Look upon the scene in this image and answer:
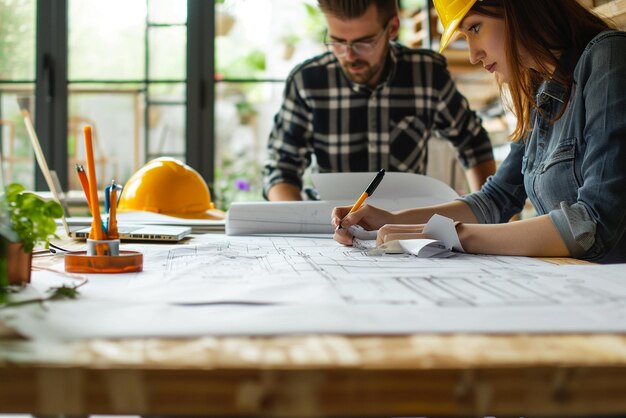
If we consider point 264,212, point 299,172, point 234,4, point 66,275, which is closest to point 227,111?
point 234,4

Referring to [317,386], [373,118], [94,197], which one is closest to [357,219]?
[94,197]

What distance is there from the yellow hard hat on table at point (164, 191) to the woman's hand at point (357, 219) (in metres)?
0.61

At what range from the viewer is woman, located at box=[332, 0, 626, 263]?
1107 mm

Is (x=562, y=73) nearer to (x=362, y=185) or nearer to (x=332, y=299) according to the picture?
(x=362, y=185)

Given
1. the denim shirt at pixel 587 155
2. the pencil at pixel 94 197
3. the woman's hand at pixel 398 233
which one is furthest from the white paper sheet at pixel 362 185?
the pencil at pixel 94 197

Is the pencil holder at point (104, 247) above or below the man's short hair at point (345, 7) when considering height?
below

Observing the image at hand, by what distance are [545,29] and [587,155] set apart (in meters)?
0.31

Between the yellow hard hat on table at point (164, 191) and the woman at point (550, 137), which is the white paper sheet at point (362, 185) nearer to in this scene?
the woman at point (550, 137)

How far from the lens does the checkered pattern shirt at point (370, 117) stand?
7.98ft

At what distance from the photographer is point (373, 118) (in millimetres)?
2447

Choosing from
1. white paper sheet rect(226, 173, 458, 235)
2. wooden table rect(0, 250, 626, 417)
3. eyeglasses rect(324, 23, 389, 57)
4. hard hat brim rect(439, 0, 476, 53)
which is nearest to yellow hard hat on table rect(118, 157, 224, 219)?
white paper sheet rect(226, 173, 458, 235)

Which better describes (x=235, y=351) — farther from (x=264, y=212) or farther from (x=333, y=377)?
(x=264, y=212)

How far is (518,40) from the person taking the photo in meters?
1.34

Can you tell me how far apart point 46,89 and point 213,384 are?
3526 millimetres
